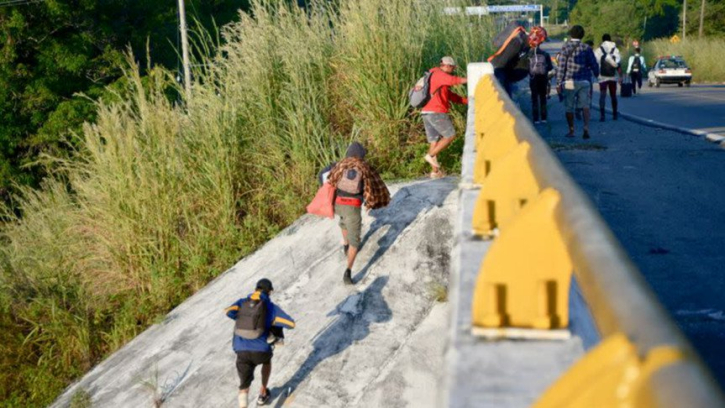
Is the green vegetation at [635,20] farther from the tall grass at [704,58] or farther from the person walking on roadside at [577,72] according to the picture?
the person walking on roadside at [577,72]

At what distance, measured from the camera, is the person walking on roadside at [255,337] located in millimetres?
7176

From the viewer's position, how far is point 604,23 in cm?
8081

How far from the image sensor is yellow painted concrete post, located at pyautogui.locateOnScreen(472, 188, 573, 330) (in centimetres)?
204

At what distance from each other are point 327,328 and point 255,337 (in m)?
0.79

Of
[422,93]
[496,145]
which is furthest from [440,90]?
[496,145]

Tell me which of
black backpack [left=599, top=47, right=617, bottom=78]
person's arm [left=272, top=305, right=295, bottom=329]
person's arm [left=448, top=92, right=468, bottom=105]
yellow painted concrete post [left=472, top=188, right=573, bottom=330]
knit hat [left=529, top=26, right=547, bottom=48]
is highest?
yellow painted concrete post [left=472, top=188, right=573, bottom=330]

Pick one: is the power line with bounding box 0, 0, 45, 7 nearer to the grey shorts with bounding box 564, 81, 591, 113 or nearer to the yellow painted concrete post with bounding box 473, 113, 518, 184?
the grey shorts with bounding box 564, 81, 591, 113

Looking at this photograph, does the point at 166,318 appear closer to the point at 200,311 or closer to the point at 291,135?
the point at 200,311

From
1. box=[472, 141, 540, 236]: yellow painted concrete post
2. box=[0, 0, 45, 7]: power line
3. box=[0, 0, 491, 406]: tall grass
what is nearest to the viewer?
box=[472, 141, 540, 236]: yellow painted concrete post

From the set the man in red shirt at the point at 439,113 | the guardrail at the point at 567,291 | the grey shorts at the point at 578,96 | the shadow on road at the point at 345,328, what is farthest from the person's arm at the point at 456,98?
the guardrail at the point at 567,291

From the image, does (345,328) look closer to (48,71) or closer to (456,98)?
(456,98)

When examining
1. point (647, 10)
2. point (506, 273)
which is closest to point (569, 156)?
point (506, 273)

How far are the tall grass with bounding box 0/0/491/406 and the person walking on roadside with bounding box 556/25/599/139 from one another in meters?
2.25

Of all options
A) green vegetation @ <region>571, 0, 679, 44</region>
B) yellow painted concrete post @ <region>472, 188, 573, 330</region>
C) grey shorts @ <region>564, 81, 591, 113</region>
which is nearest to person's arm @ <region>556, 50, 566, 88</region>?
grey shorts @ <region>564, 81, 591, 113</region>
